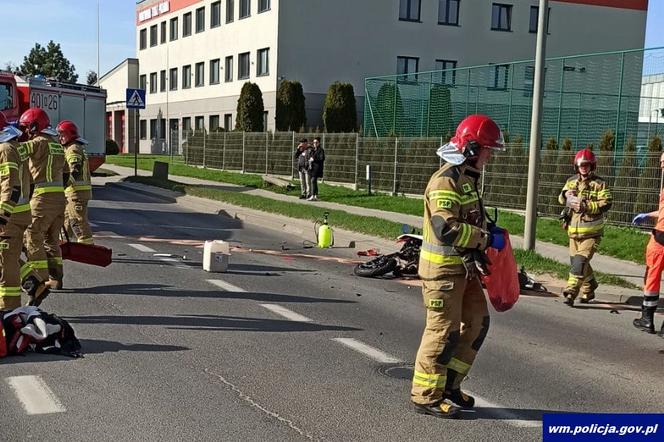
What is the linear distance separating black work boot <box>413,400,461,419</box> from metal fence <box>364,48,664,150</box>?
42.9 feet

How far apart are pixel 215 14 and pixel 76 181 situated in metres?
40.4

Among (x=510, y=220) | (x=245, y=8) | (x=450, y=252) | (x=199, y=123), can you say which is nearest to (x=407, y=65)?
(x=245, y=8)

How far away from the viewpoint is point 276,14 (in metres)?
39.5

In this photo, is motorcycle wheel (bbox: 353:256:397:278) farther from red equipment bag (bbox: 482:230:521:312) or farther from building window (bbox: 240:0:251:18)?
building window (bbox: 240:0:251:18)

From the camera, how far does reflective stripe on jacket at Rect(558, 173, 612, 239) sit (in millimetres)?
8961

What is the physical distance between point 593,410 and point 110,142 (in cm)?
5046

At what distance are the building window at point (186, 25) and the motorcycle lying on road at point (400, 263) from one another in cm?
4458

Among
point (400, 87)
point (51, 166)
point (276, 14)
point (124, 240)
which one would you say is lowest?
point (124, 240)

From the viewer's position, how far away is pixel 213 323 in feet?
23.7

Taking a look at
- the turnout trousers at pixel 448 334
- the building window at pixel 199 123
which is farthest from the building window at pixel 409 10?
the turnout trousers at pixel 448 334

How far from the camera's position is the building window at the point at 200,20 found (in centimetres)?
4958

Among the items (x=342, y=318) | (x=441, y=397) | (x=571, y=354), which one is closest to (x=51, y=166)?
(x=342, y=318)

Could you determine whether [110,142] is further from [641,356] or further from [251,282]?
[641,356]

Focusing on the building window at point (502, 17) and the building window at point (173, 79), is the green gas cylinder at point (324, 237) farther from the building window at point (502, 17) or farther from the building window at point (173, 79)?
the building window at point (173, 79)
